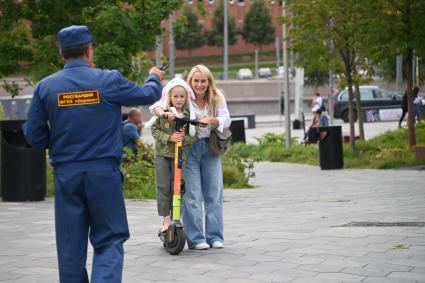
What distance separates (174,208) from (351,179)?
10.0 m

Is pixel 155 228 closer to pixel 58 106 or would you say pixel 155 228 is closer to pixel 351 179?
pixel 58 106

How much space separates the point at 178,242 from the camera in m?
8.53

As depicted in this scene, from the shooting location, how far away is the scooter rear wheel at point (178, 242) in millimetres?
8531

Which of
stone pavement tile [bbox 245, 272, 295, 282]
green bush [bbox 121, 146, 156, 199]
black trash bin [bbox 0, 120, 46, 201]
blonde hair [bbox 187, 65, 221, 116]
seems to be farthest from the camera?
green bush [bbox 121, 146, 156, 199]

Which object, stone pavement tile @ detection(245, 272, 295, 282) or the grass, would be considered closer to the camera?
stone pavement tile @ detection(245, 272, 295, 282)

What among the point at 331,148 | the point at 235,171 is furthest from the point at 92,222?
the point at 331,148

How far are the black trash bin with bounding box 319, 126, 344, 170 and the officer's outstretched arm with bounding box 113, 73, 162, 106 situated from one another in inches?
596

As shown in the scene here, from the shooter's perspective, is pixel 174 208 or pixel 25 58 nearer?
pixel 174 208

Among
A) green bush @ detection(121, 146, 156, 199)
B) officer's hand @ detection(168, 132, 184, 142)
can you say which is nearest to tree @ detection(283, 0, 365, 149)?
green bush @ detection(121, 146, 156, 199)

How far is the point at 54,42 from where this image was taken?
18.1m

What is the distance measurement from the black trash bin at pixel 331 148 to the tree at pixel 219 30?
228ft

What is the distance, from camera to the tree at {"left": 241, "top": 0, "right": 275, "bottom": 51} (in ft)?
294

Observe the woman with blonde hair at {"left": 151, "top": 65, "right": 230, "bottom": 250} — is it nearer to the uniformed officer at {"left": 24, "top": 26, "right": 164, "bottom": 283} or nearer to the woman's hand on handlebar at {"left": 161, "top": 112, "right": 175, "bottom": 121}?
the woman's hand on handlebar at {"left": 161, "top": 112, "right": 175, "bottom": 121}

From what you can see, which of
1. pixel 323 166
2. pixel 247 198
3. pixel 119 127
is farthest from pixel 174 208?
pixel 323 166
